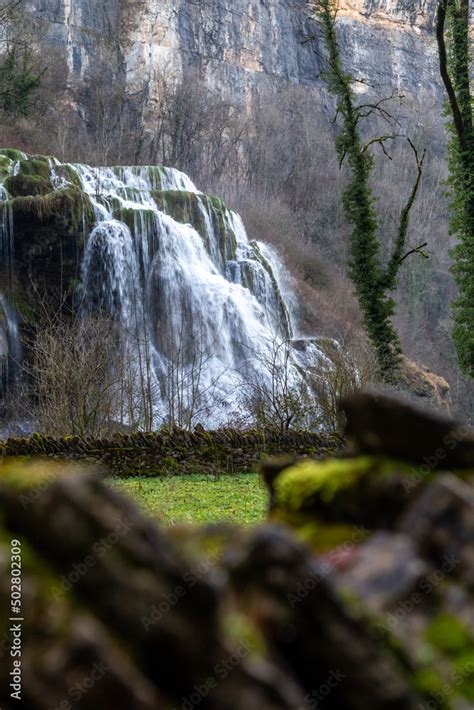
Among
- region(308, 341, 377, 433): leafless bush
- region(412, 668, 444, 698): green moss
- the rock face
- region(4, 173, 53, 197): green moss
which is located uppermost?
the rock face

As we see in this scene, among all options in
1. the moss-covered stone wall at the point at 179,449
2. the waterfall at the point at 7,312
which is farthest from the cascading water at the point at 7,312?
the moss-covered stone wall at the point at 179,449

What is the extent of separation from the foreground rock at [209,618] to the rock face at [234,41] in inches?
2127

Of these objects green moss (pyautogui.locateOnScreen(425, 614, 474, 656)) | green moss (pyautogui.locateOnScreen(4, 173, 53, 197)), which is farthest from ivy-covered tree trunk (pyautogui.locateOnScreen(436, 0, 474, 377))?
green moss (pyautogui.locateOnScreen(425, 614, 474, 656))

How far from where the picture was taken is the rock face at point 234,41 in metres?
58.5

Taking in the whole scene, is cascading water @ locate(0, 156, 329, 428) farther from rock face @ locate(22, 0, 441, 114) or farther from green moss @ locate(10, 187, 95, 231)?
rock face @ locate(22, 0, 441, 114)

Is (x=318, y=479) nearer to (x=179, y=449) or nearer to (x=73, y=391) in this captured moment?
(x=179, y=449)

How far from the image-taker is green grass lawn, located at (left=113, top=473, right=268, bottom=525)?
997 centimetres

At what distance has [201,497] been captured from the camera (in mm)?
12289

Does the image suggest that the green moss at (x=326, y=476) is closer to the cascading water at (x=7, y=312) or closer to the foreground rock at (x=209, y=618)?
the foreground rock at (x=209, y=618)

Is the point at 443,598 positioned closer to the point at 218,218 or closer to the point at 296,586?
the point at 296,586

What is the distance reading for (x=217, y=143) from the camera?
185 feet

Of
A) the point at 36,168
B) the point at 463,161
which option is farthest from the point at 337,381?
the point at 36,168

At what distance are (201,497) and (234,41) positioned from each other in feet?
209

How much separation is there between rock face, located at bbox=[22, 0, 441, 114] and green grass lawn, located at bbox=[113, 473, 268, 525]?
43.3 m
